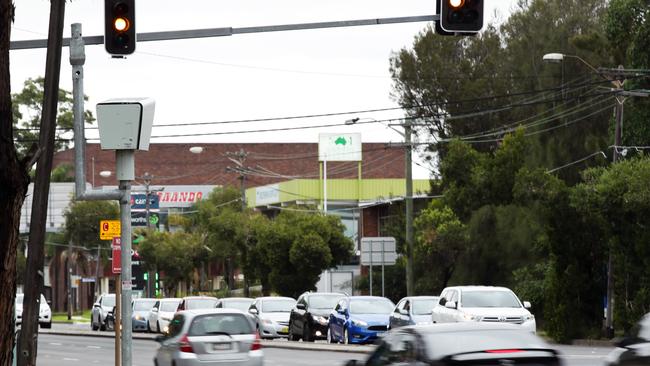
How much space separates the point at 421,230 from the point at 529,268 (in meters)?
5.84

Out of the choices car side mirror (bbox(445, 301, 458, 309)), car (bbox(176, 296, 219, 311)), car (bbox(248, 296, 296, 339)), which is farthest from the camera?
car (bbox(248, 296, 296, 339))

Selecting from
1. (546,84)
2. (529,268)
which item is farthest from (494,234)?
(546,84)

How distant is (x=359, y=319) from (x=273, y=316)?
9.42 m

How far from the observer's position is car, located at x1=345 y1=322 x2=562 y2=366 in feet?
40.6

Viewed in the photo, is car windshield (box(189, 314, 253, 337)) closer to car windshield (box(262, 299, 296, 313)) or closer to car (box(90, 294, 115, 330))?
car windshield (box(262, 299, 296, 313))

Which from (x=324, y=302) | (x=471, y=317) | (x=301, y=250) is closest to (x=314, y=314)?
(x=324, y=302)

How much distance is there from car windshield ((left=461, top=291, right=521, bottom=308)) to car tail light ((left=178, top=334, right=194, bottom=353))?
11078mm

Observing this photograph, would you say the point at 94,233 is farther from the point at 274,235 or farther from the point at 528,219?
the point at 528,219

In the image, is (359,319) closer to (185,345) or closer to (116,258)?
(116,258)

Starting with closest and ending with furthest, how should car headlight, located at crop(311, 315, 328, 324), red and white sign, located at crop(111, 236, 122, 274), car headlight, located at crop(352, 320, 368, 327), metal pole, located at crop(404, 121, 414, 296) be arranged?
red and white sign, located at crop(111, 236, 122, 274) → car headlight, located at crop(352, 320, 368, 327) → car headlight, located at crop(311, 315, 328, 324) → metal pole, located at crop(404, 121, 414, 296)

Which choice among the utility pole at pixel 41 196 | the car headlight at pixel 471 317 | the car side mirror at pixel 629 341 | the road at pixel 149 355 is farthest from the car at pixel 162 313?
the car side mirror at pixel 629 341

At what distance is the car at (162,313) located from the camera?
52797 millimetres

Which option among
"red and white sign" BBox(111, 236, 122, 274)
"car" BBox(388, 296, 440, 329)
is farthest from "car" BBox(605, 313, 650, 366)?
"car" BBox(388, 296, 440, 329)

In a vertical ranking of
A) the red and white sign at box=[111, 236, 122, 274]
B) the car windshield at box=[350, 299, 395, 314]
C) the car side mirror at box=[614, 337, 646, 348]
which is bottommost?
A: the car side mirror at box=[614, 337, 646, 348]
